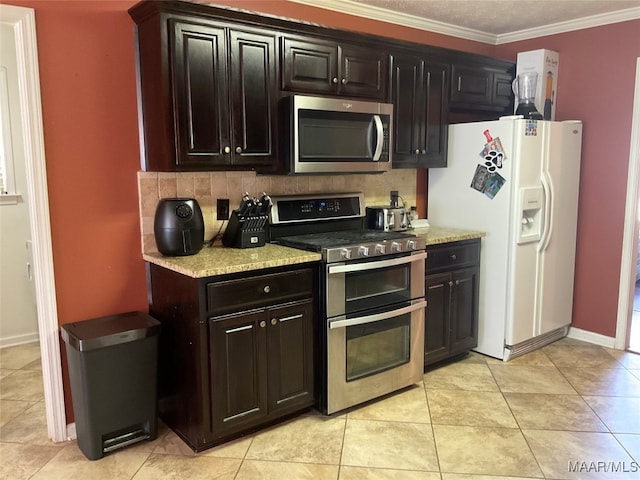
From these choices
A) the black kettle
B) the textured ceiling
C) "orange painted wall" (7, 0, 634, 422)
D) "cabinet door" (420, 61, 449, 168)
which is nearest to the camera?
"orange painted wall" (7, 0, 634, 422)

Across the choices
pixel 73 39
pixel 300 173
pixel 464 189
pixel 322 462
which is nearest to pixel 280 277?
pixel 300 173

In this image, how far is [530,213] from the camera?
3604mm

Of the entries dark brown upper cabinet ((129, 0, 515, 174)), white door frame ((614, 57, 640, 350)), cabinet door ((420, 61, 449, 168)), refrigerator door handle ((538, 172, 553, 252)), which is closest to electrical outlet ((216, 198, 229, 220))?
dark brown upper cabinet ((129, 0, 515, 174))

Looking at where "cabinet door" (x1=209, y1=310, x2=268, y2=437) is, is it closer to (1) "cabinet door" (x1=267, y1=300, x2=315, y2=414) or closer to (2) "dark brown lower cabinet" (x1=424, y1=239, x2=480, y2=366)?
(1) "cabinet door" (x1=267, y1=300, x2=315, y2=414)

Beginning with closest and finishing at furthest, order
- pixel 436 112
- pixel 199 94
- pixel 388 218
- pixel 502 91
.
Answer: pixel 199 94, pixel 388 218, pixel 436 112, pixel 502 91

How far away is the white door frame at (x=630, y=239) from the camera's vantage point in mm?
3635

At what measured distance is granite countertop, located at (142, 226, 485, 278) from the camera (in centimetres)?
233

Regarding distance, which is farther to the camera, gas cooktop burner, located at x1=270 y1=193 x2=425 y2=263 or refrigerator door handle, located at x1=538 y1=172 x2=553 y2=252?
refrigerator door handle, located at x1=538 y1=172 x2=553 y2=252

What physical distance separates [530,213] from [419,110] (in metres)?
1.08

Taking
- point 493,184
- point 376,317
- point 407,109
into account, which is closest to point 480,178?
point 493,184

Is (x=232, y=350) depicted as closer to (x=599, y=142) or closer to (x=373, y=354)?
(x=373, y=354)

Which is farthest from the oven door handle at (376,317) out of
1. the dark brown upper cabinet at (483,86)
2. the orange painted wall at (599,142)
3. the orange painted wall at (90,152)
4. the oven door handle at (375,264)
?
the orange painted wall at (599,142)

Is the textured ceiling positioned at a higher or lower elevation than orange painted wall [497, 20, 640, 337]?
higher

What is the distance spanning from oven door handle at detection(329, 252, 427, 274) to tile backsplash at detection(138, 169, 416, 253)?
0.75 metres
